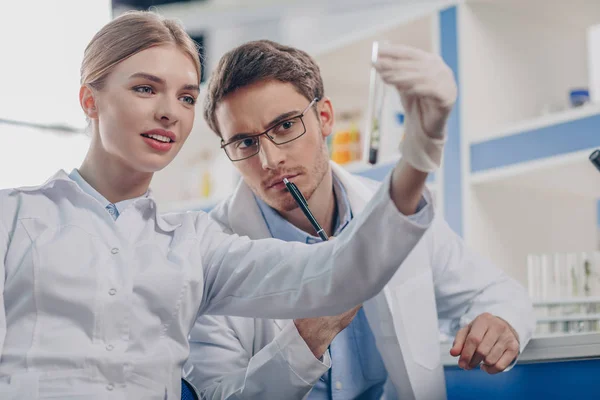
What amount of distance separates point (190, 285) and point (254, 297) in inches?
3.6

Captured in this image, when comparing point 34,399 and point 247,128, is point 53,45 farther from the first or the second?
point 34,399

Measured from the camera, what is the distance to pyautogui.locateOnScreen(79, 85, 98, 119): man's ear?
1.20 m

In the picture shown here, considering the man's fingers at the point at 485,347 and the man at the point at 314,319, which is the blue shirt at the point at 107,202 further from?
the man's fingers at the point at 485,347

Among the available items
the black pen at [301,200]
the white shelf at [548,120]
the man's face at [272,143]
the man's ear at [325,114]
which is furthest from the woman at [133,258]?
the white shelf at [548,120]

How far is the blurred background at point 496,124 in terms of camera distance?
2.35m

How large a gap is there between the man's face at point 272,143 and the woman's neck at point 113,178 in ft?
1.47

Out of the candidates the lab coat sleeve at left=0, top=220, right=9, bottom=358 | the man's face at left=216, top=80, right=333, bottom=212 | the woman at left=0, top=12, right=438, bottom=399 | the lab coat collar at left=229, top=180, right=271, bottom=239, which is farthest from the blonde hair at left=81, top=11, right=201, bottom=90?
the lab coat collar at left=229, top=180, right=271, bottom=239

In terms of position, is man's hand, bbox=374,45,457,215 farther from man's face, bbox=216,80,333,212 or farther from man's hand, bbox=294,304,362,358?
man's face, bbox=216,80,333,212

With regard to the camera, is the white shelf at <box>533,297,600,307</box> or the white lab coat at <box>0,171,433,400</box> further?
the white shelf at <box>533,297,600,307</box>

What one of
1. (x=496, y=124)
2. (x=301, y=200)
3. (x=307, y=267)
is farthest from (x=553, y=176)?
(x=307, y=267)

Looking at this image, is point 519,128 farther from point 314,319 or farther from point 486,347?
point 314,319

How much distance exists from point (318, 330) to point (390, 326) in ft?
0.98

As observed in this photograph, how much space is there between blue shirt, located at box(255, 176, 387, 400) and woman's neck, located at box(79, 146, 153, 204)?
545mm

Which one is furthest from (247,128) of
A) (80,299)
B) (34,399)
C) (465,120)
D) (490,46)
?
(490,46)
